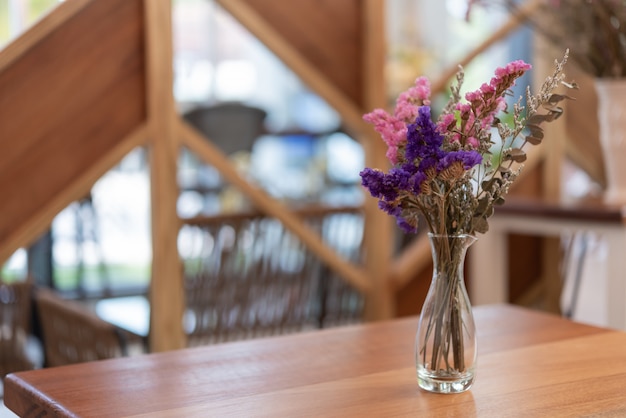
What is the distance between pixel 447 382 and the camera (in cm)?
141

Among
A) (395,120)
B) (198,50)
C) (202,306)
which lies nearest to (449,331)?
(395,120)

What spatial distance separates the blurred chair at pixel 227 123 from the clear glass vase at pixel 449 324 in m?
4.40

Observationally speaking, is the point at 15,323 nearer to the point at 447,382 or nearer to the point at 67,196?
the point at 67,196

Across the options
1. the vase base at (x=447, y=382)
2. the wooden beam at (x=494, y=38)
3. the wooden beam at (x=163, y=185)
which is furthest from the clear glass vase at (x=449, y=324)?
the wooden beam at (x=494, y=38)

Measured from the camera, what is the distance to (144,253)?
22.1 ft

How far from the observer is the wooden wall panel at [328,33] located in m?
2.99

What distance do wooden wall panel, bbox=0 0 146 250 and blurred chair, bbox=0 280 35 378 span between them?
18.2 inches

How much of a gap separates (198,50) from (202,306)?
5619 mm

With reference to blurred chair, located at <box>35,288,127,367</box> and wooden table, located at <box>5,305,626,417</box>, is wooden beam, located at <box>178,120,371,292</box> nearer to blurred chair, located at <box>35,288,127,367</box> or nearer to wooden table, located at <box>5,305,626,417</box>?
blurred chair, located at <box>35,288,127,367</box>

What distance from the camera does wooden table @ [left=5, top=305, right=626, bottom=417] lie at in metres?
1.35

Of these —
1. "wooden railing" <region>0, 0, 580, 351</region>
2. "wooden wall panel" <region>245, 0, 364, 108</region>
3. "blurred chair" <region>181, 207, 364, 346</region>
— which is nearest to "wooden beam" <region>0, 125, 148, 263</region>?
"wooden railing" <region>0, 0, 580, 351</region>

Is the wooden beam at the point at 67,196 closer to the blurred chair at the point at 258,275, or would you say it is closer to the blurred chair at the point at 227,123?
the blurred chair at the point at 258,275

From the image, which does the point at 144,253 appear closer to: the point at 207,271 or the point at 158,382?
the point at 207,271

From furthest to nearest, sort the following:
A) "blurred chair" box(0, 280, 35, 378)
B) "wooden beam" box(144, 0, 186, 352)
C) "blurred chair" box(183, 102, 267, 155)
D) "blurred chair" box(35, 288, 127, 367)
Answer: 1. "blurred chair" box(183, 102, 267, 155)
2. "blurred chair" box(0, 280, 35, 378)
3. "wooden beam" box(144, 0, 186, 352)
4. "blurred chair" box(35, 288, 127, 367)
